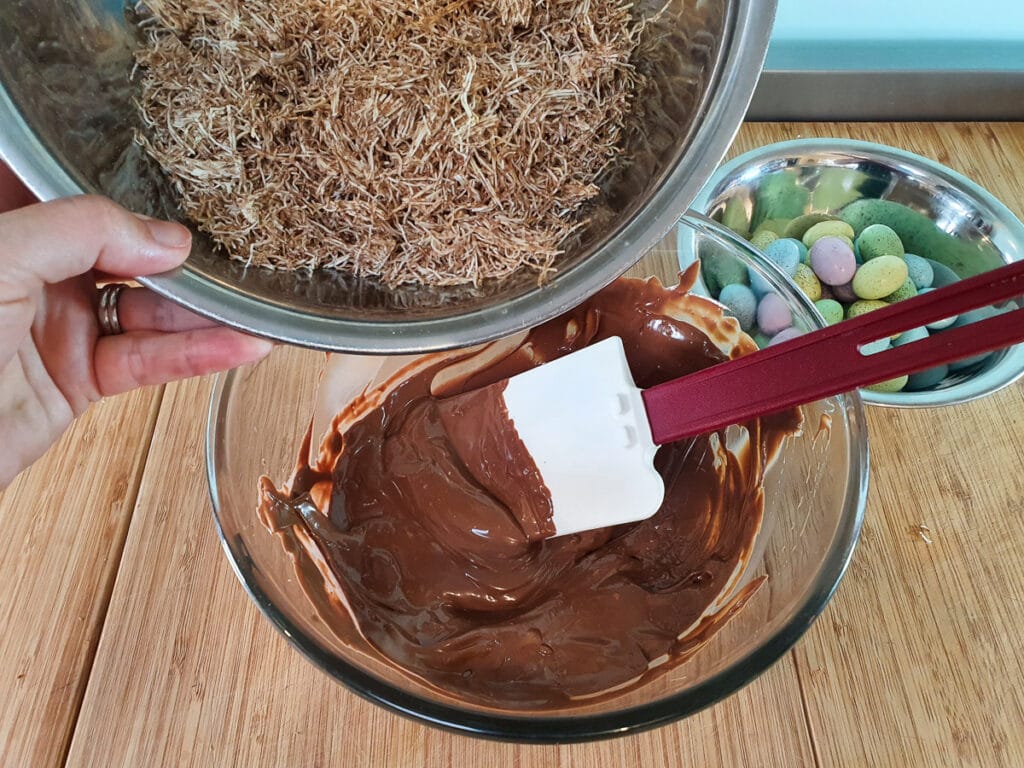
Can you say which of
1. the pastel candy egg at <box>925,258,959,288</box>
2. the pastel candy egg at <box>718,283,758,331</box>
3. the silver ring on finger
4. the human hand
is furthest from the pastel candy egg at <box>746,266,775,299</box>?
the silver ring on finger

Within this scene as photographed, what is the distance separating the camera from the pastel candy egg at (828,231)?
4.64 ft

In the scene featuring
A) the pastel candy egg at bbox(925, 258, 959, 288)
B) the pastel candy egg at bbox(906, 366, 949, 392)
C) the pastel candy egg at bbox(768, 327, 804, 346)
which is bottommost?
the pastel candy egg at bbox(906, 366, 949, 392)

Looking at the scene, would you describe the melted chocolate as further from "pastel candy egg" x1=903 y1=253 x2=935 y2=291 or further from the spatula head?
"pastel candy egg" x1=903 y1=253 x2=935 y2=291

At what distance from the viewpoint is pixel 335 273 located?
82cm

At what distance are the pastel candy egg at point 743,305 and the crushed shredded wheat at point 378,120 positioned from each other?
1.34ft

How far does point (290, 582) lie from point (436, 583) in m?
0.19

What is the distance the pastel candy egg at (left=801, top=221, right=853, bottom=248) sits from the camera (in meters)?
1.42

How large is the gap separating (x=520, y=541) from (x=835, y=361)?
0.47 m

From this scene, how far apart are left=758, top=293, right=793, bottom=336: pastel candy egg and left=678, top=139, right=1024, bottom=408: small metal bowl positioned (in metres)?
0.31

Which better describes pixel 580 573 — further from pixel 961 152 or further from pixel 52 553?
pixel 961 152

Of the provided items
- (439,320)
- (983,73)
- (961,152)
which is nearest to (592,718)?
(439,320)

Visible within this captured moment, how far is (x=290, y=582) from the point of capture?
0.87 meters

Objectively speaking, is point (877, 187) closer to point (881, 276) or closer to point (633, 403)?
point (881, 276)

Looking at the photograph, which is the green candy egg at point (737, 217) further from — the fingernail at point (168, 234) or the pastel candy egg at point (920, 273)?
the fingernail at point (168, 234)
